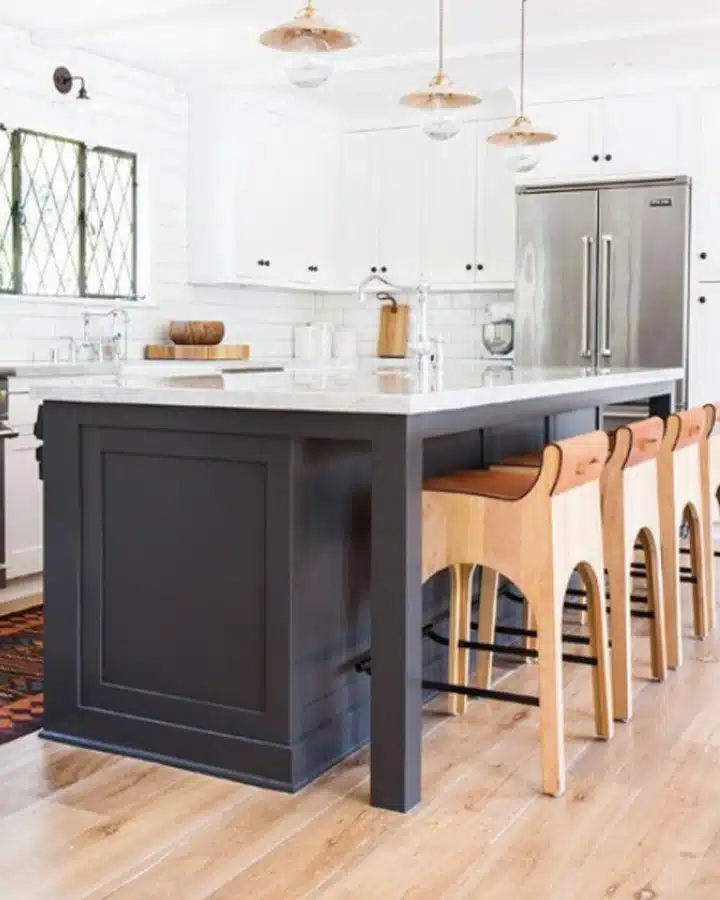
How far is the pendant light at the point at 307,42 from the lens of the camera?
3.44 meters

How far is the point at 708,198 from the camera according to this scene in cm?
654

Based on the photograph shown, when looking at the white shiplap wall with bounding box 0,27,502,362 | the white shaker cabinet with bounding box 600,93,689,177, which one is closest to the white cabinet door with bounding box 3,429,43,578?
the white shiplap wall with bounding box 0,27,502,362

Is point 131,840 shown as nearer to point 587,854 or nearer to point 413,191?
point 587,854

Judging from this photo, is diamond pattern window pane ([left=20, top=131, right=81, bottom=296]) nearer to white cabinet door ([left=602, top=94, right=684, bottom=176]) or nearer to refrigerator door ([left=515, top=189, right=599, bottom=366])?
refrigerator door ([left=515, top=189, right=599, bottom=366])

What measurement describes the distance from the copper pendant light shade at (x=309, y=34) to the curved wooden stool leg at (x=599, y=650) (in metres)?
1.64

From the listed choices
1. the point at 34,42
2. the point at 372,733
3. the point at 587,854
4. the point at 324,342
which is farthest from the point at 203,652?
the point at 324,342

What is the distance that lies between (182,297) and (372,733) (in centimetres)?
457

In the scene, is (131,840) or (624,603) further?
(624,603)

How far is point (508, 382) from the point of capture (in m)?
3.39

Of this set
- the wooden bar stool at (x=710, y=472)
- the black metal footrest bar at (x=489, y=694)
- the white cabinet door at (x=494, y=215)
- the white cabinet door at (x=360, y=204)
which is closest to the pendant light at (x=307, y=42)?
the black metal footrest bar at (x=489, y=694)

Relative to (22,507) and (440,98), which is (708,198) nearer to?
(440,98)

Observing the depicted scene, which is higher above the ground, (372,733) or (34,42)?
(34,42)

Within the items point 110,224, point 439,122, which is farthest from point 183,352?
point 439,122

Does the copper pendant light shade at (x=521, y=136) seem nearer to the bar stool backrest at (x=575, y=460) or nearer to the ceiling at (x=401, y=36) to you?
the ceiling at (x=401, y=36)
